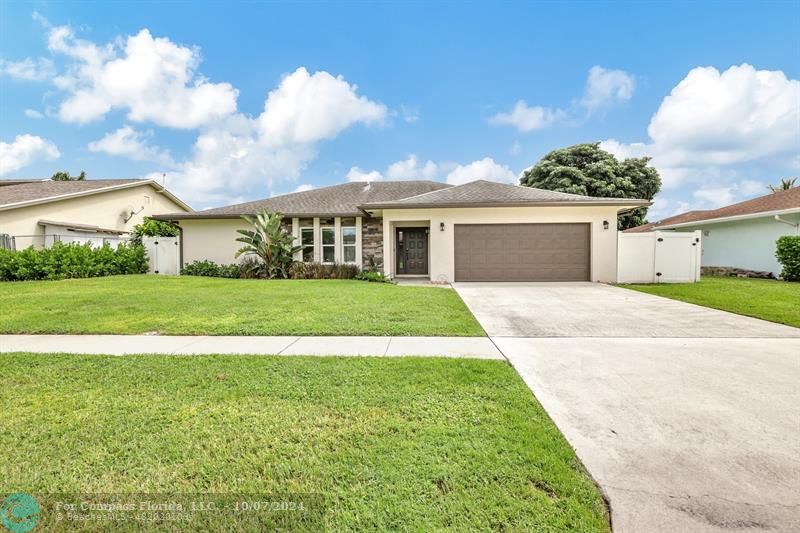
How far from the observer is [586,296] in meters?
9.50

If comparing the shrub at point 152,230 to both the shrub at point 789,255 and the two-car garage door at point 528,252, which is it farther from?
the shrub at point 789,255

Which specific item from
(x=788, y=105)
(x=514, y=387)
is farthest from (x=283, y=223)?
(x=788, y=105)

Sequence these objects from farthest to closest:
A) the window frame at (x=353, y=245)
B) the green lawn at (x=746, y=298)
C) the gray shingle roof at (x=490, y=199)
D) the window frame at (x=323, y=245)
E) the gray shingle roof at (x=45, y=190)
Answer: the gray shingle roof at (x=45, y=190)
the window frame at (x=323, y=245)
the window frame at (x=353, y=245)
the gray shingle roof at (x=490, y=199)
the green lawn at (x=746, y=298)

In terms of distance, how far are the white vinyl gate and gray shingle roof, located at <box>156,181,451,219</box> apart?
1.21 meters

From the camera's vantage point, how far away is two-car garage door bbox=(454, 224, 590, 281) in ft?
43.0

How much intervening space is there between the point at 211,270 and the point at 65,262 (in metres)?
4.77

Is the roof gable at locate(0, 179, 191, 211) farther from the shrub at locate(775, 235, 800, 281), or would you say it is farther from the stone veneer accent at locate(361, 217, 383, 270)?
the shrub at locate(775, 235, 800, 281)

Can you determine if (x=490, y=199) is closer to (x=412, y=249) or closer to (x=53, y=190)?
(x=412, y=249)

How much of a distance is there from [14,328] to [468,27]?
1496 cm

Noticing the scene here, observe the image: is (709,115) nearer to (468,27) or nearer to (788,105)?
(788,105)

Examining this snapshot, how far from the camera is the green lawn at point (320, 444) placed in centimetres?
183

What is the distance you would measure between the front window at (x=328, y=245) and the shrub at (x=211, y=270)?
3638 mm

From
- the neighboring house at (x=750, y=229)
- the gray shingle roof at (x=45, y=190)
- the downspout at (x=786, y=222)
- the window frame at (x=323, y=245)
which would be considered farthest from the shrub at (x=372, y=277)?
the downspout at (x=786, y=222)

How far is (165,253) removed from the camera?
1603 centimetres
